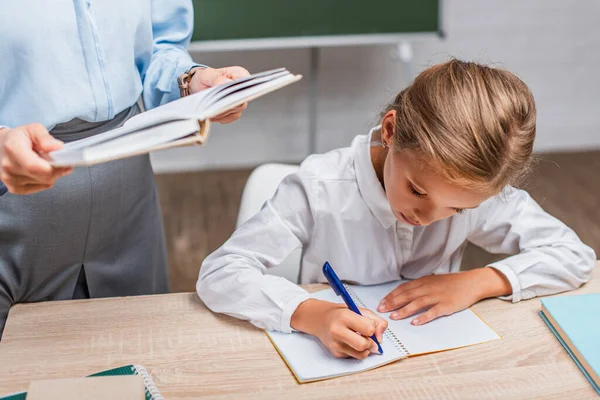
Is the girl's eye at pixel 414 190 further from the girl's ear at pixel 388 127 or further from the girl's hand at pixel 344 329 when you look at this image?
the girl's hand at pixel 344 329

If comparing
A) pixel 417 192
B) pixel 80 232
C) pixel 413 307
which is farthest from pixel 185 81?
pixel 413 307

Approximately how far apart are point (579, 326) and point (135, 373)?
66 cm

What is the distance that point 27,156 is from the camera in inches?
33.6

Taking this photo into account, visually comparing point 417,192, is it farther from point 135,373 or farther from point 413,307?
point 135,373

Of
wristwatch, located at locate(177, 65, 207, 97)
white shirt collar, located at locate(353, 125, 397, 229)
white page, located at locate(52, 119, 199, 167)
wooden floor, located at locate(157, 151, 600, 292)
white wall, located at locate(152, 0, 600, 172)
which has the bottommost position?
wooden floor, located at locate(157, 151, 600, 292)

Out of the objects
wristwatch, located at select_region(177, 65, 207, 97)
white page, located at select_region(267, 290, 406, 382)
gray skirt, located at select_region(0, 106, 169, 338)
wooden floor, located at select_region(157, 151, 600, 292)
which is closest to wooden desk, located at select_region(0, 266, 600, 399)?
white page, located at select_region(267, 290, 406, 382)

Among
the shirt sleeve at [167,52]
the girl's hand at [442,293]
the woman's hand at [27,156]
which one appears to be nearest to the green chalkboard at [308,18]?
the shirt sleeve at [167,52]

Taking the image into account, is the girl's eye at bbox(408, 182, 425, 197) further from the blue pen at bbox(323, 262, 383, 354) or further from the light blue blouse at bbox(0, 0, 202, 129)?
the light blue blouse at bbox(0, 0, 202, 129)

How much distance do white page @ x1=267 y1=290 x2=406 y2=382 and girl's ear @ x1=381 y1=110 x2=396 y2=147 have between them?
336 mm

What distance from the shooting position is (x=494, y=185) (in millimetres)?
1177

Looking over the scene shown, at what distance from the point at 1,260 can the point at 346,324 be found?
0.61m

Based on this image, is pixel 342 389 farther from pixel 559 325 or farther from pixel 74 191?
pixel 74 191

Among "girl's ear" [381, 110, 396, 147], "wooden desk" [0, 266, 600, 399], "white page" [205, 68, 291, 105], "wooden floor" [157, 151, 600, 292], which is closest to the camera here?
"white page" [205, 68, 291, 105]

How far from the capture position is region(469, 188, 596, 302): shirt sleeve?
130 cm
